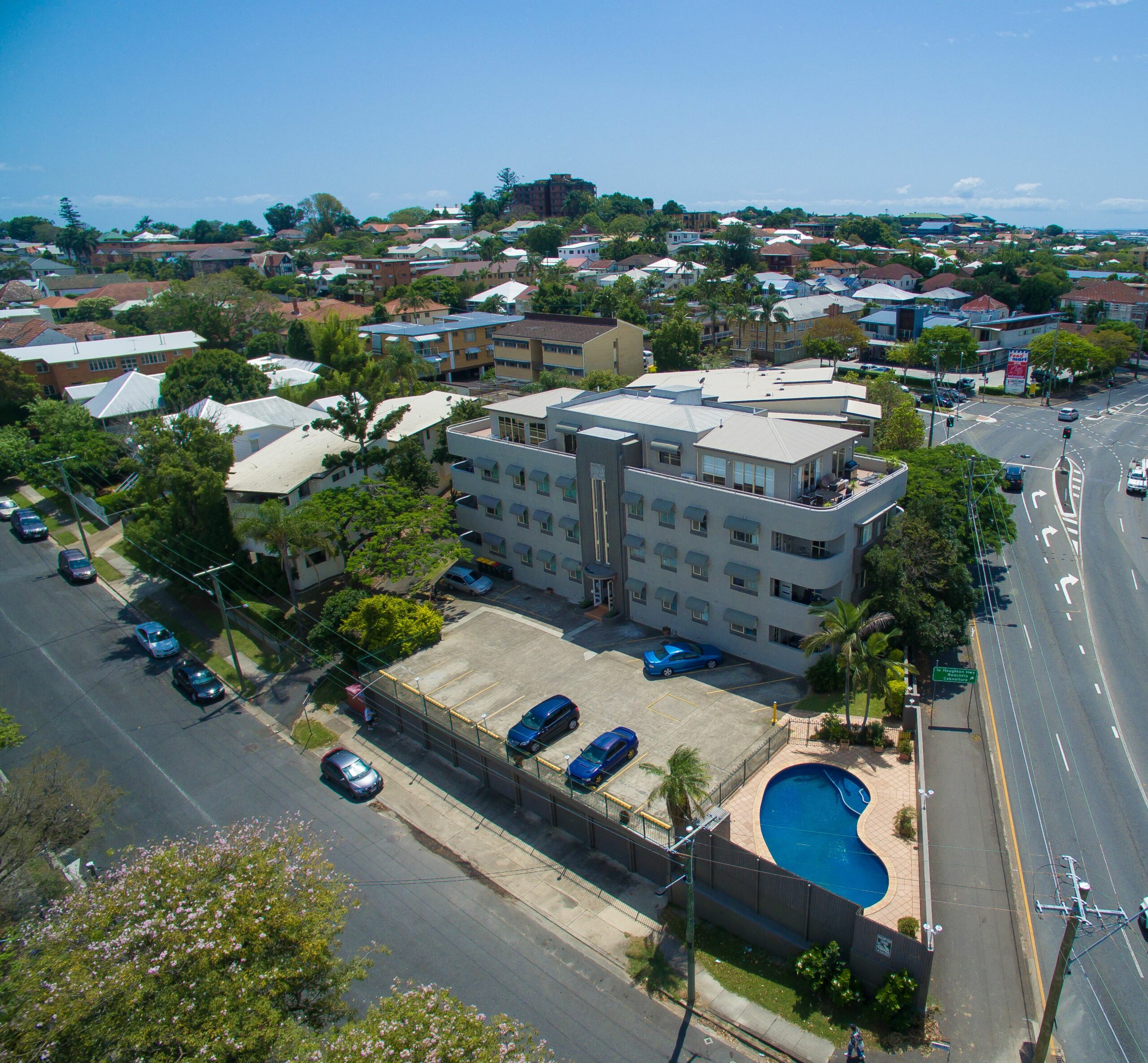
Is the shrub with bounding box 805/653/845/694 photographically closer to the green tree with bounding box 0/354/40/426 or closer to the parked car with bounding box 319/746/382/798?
the parked car with bounding box 319/746/382/798

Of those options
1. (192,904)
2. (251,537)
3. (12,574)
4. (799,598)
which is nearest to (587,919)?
(192,904)

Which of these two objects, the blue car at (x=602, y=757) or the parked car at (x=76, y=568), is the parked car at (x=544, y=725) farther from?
the parked car at (x=76, y=568)

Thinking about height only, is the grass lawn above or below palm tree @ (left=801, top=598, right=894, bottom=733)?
below

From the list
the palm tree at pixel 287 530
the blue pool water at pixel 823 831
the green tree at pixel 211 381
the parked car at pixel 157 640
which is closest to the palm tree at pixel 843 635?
the blue pool water at pixel 823 831

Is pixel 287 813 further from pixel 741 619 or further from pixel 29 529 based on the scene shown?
pixel 29 529

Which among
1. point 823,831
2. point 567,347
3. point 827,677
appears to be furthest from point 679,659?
point 567,347

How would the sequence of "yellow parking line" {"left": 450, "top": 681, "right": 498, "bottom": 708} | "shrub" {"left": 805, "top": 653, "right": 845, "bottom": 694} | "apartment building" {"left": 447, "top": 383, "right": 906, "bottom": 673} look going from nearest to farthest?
"shrub" {"left": 805, "top": 653, "right": 845, "bottom": 694}, "apartment building" {"left": 447, "top": 383, "right": 906, "bottom": 673}, "yellow parking line" {"left": 450, "top": 681, "right": 498, "bottom": 708}

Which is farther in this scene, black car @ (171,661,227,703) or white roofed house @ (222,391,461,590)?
white roofed house @ (222,391,461,590)

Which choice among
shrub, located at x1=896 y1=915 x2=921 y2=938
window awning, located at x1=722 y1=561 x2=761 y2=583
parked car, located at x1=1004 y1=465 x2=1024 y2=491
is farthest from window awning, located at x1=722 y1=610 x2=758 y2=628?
parked car, located at x1=1004 y1=465 x2=1024 y2=491
